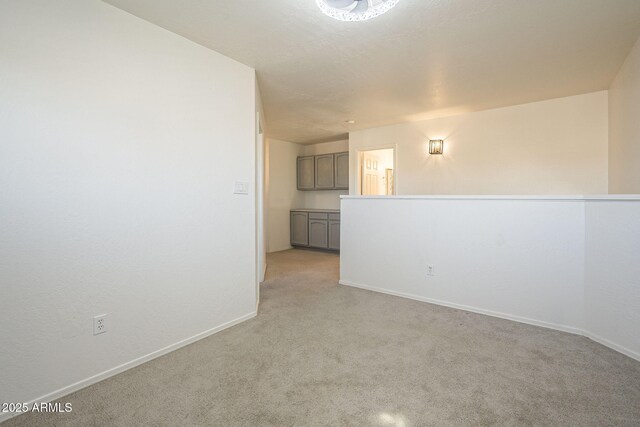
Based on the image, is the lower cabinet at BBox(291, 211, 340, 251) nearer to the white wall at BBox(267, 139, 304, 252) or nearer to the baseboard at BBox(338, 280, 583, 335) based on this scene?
A: the white wall at BBox(267, 139, 304, 252)

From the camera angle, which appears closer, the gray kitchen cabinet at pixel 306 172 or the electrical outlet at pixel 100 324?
the electrical outlet at pixel 100 324

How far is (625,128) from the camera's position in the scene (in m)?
2.77

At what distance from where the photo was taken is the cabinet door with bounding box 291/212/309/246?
20.4ft

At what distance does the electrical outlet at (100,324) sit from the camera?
5.81 ft

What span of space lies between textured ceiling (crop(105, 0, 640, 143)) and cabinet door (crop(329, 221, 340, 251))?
8.65ft

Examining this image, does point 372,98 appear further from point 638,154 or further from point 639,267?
point 639,267

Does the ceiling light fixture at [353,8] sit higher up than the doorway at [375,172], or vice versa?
the ceiling light fixture at [353,8]

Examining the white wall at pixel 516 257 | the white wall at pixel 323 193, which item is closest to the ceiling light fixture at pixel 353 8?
the white wall at pixel 516 257

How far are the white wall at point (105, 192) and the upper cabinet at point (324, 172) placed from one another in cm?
355

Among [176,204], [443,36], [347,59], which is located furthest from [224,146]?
[443,36]

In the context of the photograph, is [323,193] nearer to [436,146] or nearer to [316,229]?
[316,229]

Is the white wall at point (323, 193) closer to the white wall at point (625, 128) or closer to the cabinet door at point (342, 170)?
the cabinet door at point (342, 170)

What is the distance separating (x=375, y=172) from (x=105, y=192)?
5310 millimetres

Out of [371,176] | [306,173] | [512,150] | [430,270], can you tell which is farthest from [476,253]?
[306,173]
